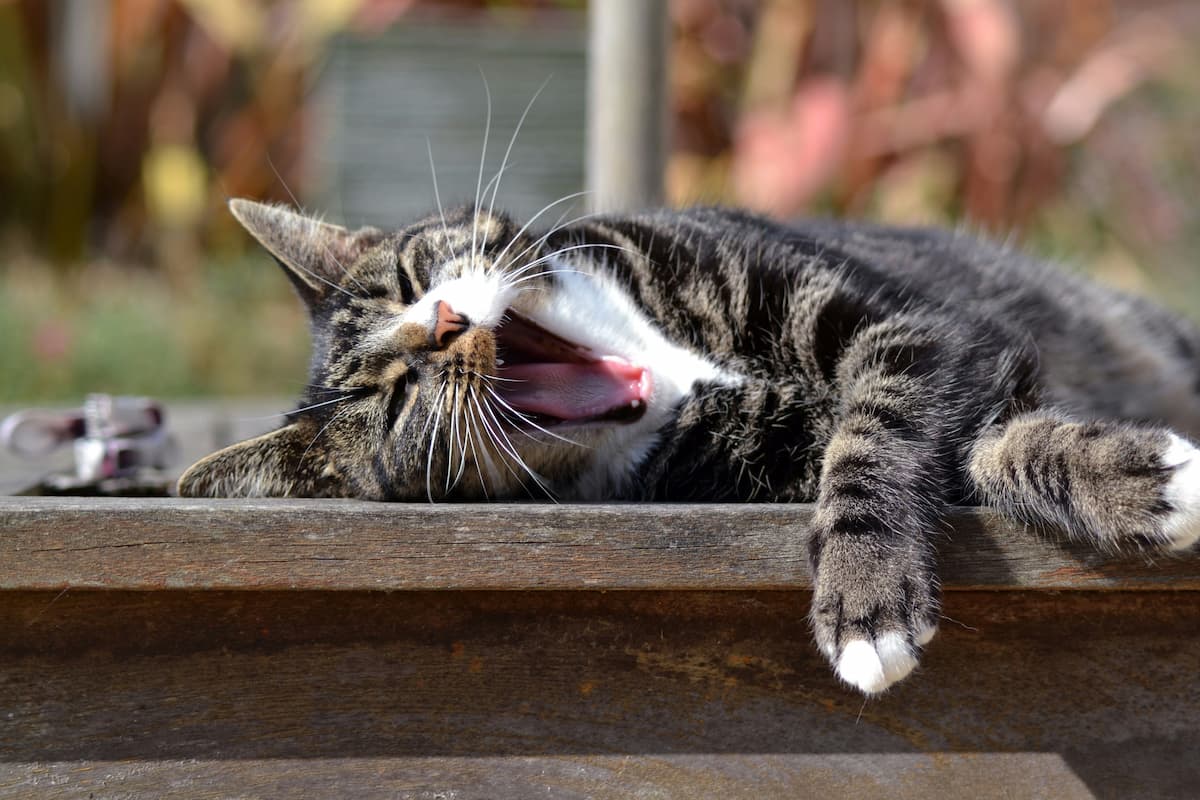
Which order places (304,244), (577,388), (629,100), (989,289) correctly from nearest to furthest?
(577,388), (304,244), (989,289), (629,100)

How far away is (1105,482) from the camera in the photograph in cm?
112

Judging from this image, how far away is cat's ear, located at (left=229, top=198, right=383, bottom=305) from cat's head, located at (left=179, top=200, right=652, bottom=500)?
3 cm

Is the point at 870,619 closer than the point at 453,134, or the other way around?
the point at 870,619

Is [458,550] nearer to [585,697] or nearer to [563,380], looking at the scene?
[585,697]

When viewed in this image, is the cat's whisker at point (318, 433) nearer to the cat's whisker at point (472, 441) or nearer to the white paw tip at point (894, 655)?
the cat's whisker at point (472, 441)

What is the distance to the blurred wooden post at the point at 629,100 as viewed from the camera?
2.23 meters

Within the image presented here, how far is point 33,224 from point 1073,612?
6182 mm

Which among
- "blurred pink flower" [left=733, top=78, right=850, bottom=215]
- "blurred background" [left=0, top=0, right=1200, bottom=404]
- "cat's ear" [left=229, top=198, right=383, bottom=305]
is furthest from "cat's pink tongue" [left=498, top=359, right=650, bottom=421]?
"blurred pink flower" [left=733, top=78, right=850, bottom=215]

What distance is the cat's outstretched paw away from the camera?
1.08 meters

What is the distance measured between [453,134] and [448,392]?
3.74 meters

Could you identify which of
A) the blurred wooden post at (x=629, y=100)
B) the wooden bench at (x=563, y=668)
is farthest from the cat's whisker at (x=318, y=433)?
the blurred wooden post at (x=629, y=100)

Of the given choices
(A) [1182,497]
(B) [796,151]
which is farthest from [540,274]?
(B) [796,151]

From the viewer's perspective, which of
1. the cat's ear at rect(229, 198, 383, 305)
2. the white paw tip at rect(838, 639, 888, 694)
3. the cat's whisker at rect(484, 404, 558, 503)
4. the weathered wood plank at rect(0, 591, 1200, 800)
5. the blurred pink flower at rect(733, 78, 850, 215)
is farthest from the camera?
the blurred pink flower at rect(733, 78, 850, 215)

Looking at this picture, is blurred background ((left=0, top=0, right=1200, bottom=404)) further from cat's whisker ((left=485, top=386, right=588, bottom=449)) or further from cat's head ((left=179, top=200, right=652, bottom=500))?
cat's whisker ((left=485, top=386, right=588, bottom=449))
